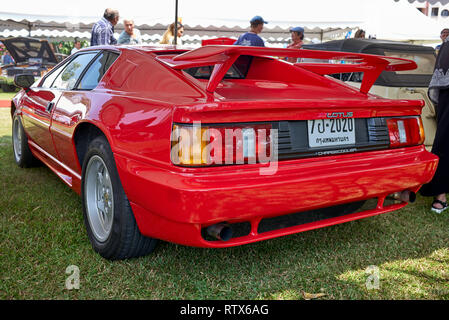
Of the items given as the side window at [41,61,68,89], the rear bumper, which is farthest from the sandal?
the side window at [41,61,68,89]

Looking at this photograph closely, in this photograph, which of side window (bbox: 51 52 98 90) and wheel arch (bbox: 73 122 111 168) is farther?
side window (bbox: 51 52 98 90)

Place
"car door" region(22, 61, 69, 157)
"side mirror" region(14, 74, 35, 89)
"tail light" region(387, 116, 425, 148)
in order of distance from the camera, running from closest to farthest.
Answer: "tail light" region(387, 116, 425, 148)
"car door" region(22, 61, 69, 157)
"side mirror" region(14, 74, 35, 89)

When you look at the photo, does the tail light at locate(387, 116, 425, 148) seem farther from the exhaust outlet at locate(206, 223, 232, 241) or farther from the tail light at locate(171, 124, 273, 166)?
the exhaust outlet at locate(206, 223, 232, 241)

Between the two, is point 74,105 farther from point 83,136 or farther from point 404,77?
point 404,77

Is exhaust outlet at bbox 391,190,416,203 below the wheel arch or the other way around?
below

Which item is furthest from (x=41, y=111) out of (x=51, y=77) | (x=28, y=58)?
(x=28, y=58)

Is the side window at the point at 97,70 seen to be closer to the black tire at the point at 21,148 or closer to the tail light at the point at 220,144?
the tail light at the point at 220,144

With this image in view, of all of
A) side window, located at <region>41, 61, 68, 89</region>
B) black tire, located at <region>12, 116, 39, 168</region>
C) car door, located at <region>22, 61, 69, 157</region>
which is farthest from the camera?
black tire, located at <region>12, 116, 39, 168</region>

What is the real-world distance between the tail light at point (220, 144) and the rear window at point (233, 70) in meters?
0.76

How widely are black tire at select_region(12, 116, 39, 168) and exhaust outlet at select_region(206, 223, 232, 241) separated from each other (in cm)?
299

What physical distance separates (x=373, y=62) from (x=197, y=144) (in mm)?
1304

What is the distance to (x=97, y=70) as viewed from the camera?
2.80m

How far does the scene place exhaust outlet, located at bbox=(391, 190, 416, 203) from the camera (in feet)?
7.79

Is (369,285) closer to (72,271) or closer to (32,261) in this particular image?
(72,271)
